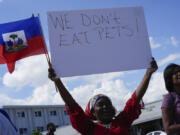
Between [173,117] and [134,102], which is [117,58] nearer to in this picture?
[134,102]

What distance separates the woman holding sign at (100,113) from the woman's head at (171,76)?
19cm

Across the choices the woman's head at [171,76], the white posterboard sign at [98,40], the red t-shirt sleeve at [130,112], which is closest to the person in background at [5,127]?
the white posterboard sign at [98,40]

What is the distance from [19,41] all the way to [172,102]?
2.46m

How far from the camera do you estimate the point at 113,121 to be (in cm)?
305

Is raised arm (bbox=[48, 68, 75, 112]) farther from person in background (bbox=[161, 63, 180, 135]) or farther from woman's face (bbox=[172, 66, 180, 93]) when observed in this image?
woman's face (bbox=[172, 66, 180, 93])

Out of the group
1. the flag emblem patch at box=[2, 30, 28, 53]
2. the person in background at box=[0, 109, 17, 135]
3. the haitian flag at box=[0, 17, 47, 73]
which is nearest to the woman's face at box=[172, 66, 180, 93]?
the person in background at box=[0, 109, 17, 135]

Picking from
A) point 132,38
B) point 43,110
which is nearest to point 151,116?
point 43,110

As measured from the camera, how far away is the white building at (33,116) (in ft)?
133

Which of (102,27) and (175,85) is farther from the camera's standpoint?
(102,27)

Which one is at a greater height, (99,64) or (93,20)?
(93,20)

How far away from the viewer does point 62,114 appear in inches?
1865

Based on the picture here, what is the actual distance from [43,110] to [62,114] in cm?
404

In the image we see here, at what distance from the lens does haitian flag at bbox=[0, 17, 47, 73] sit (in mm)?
4539

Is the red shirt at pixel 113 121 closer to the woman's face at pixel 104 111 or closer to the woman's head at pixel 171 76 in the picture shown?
the woman's face at pixel 104 111
